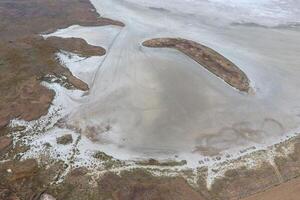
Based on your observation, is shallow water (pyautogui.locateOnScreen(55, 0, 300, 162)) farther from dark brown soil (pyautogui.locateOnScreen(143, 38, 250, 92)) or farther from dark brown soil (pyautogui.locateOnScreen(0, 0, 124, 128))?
dark brown soil (pyautogui.locateOnScreen(0, 0, 124, 128))

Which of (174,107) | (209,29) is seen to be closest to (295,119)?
(174,107)

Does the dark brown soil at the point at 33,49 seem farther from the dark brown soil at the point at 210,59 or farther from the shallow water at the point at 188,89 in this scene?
the dark brown soil at the point at 210,59

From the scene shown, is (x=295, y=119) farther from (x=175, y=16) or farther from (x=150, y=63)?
(x=175, y=16)

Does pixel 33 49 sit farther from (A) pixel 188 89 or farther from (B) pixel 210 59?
(B) pixel 210 59

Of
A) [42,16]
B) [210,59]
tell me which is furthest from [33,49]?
[210,59]

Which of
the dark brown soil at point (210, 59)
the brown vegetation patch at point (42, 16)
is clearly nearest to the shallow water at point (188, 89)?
the dark brown soil at point (210, 59)
